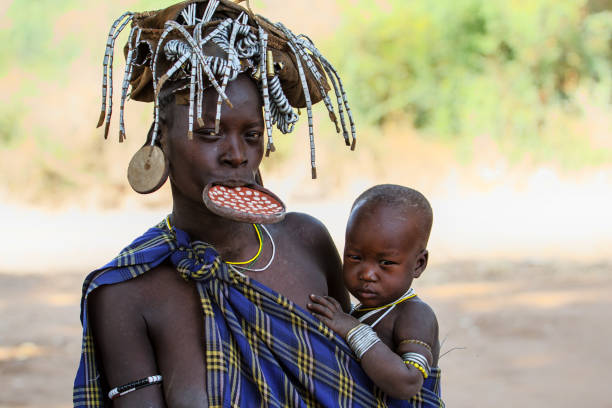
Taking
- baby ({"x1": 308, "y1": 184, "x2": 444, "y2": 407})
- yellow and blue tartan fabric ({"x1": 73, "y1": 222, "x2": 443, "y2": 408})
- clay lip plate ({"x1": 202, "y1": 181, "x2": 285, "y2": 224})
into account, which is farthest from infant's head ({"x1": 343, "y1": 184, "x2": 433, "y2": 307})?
clay lip plate ({"x1": 202, "y1": 181, "x2": 285, "y2": 224})

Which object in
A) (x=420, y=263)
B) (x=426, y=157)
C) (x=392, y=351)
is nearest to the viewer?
(x=392, y=351)

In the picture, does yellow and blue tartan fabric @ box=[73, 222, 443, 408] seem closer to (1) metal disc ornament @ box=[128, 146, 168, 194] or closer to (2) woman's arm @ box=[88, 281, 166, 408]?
(2) woman's arm @ box=[88, 281, 166, 408]

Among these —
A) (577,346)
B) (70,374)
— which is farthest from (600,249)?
(70,374)

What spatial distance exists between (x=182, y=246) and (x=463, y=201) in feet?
32.7

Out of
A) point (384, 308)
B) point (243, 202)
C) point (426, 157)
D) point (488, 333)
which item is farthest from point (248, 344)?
point (426, 157)

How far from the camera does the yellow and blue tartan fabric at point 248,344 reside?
6.26ft

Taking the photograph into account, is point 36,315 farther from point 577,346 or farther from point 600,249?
point 600,249

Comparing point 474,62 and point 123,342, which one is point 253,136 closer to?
point 123,342

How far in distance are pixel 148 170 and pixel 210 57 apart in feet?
1.07

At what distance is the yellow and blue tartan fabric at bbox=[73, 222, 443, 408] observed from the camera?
1.91 metres

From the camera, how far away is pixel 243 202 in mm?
1888

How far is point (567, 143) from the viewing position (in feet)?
39.5

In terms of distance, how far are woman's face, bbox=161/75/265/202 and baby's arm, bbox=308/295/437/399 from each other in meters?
0.43

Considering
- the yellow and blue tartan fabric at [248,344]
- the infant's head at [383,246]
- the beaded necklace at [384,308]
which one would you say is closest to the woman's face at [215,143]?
the yellow and blue tartan fabric at [248,344]
